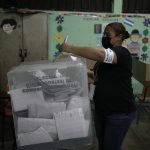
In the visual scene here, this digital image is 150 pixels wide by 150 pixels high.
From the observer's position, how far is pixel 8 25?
4668mm

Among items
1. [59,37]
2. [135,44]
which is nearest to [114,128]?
[59,37]

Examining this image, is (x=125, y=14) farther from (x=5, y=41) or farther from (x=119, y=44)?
(x=119, y=44)

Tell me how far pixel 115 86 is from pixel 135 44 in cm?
330

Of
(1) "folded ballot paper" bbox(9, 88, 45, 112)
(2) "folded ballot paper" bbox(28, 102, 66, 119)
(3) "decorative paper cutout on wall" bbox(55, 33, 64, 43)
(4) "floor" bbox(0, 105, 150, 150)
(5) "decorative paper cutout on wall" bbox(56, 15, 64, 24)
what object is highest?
(5) "decorative paper cutout on wall" bbox(56, 15, 64, 24)

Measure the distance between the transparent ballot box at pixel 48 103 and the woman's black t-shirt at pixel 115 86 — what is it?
415 mm

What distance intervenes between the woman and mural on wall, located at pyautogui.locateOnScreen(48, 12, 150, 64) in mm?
2806

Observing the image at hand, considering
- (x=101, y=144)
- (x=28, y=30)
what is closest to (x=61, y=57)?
(x=101, y=144)

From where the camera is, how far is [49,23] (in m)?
4.87

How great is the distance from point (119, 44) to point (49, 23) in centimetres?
291

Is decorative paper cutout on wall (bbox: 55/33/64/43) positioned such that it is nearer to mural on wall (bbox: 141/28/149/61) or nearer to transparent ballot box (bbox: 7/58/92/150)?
mural on wall (bbox: 141/28/149/61)

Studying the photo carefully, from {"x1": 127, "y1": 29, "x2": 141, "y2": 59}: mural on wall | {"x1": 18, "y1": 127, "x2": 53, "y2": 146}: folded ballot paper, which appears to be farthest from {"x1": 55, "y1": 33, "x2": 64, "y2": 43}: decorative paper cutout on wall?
{"x1": 18, "y1": 127, "x2": 53, "y2": 146}: folded ballot paper

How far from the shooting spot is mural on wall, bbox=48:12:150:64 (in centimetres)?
493

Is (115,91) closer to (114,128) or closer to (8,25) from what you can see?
(114,128)

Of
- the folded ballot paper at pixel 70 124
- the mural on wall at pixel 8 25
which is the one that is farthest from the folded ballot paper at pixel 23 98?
the mural on wall at pixel 8 25
